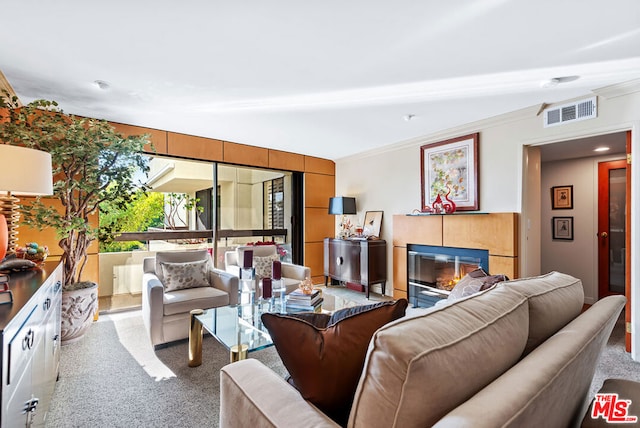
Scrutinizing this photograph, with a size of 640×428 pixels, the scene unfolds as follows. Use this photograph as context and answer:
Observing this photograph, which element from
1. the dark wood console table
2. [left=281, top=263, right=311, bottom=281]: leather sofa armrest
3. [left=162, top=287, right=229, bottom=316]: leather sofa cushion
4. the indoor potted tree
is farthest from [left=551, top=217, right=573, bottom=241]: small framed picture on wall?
the indoor potted tree

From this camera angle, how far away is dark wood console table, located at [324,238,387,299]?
4.63m

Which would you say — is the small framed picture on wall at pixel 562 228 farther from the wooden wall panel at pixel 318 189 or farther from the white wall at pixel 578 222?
the wooden wall panel at pixel 318 189

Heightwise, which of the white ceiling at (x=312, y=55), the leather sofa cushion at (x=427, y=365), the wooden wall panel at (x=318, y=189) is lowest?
the leather sofa cushion at (x=427, y=365)

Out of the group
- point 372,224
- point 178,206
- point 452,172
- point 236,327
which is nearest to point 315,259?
point 372,224

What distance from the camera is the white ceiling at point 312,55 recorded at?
69.9 inches

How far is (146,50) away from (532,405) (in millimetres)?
2732

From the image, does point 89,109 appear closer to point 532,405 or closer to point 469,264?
point 532,405

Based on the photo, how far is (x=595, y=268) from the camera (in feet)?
14.1

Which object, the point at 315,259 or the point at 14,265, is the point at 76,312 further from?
the point at 315,259

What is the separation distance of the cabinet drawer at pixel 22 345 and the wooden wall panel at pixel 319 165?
4.39 metres

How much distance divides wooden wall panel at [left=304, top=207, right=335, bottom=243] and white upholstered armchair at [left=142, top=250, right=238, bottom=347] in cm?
216

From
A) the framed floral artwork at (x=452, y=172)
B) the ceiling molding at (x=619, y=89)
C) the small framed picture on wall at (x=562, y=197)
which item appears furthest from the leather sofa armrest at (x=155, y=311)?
the small framed picture on wall at (x=562, y=197)

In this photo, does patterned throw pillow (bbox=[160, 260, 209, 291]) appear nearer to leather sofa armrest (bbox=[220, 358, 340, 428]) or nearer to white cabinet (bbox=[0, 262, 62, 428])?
white cabinet (bbox=[0, 262, 62, 428])

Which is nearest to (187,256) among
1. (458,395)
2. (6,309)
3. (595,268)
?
(6,309)
